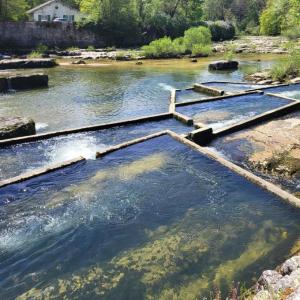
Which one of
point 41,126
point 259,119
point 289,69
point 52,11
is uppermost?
point 52,11

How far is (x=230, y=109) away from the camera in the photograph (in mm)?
17797

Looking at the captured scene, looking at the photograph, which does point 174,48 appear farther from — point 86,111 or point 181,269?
point 181,269

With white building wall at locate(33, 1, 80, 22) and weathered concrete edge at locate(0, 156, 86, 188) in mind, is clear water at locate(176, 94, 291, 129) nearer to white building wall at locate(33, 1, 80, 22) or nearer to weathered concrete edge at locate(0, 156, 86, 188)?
weathered concrete edge at locate(0, 156, 86, 188)

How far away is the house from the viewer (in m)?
61.8

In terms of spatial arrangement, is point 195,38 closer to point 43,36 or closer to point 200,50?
point 200,50

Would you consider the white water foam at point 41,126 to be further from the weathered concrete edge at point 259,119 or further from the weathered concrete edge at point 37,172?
the weathered concrete edge at point 259,119

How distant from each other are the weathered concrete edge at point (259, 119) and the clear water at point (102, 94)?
5277mm

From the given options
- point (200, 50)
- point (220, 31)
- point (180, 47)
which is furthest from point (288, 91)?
point (220, 31)

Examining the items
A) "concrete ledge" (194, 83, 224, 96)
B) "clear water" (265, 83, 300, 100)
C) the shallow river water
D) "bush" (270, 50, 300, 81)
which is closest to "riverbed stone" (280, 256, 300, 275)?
the shallow river water

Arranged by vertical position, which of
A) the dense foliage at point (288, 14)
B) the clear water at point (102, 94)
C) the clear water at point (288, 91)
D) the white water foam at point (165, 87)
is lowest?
the clear water at point (102, 94)

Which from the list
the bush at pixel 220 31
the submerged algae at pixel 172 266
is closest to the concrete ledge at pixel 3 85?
the submerged algae at pixel 172 266

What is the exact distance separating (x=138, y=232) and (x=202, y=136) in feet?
21.2

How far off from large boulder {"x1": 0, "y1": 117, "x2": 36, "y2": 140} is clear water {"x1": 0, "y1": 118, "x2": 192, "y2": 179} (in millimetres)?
1172

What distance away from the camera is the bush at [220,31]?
214 ft
